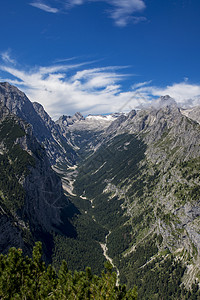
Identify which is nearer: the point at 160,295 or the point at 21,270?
the point at 21,270

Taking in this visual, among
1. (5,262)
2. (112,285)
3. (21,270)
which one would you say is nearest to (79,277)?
(112,285)

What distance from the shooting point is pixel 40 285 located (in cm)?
4381

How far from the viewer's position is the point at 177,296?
7101 inches

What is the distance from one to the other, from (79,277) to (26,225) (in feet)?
527

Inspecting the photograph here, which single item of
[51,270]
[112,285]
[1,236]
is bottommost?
[112,285]

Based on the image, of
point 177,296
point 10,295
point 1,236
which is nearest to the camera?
point 10,295

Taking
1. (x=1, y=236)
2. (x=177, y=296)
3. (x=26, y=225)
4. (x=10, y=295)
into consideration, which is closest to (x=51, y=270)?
(x=10, y=295)

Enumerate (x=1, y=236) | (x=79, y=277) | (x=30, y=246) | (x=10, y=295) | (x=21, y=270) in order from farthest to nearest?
(x=30, y=246) < (x=1, y=236) < (x=79, y=277) < (x=21, y=270) < (x=10, y=295)

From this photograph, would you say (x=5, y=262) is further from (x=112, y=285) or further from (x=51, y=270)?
(x=112, y=285)

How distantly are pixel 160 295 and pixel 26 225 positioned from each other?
438 feet

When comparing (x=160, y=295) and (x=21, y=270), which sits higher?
(x=21, y=270)

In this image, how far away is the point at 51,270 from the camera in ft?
155

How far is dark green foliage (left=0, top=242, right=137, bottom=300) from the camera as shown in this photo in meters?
39.9

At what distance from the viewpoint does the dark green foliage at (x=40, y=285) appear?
3994 cm
